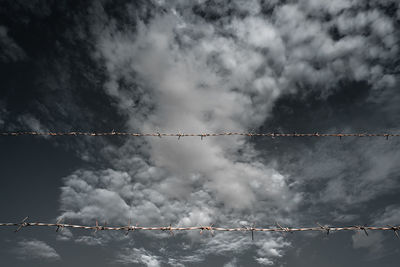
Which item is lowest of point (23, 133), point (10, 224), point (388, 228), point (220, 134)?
point (10, 224)

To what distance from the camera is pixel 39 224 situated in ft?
8.77

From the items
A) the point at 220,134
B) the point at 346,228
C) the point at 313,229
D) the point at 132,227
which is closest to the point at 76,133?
the point at 132,227

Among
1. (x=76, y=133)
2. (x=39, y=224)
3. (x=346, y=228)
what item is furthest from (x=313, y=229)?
(x=76, y=133)

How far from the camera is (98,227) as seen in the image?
2826 mm

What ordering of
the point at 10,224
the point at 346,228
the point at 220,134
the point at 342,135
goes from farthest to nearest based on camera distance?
the point at 220,134 → the point at 342,135 → the point at 10,224 → the point at 346,228

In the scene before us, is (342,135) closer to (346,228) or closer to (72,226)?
(346,228)

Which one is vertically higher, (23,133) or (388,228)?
(23,133)

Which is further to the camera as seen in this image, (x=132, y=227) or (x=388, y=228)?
(x=132, y=227)

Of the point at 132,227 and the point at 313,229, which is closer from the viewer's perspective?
the point at 313,229

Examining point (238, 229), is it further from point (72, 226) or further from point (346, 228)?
point (72, 226)

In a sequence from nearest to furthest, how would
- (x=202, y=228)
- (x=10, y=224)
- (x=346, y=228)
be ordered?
(x=346, y=228) < (x=10, y=224) < (x=202, y=228)

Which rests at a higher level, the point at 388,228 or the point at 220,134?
the point at 220,134

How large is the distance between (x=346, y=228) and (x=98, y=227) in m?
3.01

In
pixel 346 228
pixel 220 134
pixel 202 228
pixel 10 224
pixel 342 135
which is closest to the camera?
pixel 346 228
